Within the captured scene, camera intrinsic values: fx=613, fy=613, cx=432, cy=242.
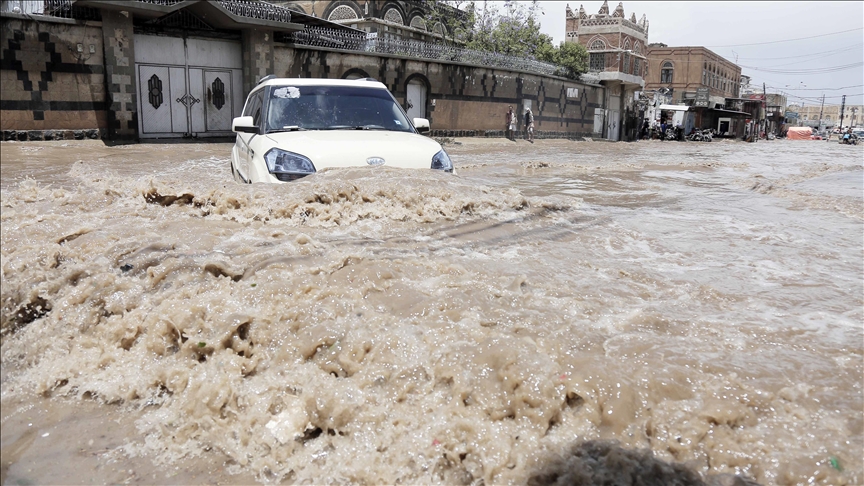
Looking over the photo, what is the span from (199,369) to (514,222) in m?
3.68

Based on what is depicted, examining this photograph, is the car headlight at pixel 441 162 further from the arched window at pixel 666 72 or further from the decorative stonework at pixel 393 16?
the arched window at pixel 666 72

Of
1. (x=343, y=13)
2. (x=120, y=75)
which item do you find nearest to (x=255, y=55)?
(x=120, y=75)

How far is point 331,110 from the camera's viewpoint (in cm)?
667

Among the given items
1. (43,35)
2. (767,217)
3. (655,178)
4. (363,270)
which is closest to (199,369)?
(363,270)

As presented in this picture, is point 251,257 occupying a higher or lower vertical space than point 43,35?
lower

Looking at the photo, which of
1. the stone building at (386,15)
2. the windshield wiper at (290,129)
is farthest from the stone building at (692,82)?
the windshield wiper at (290,129)

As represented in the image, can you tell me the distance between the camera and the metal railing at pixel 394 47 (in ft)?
65.0

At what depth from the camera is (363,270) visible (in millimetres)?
3838

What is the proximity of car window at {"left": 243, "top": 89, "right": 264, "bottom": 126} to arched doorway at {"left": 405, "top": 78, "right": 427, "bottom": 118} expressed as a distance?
15.8 metres

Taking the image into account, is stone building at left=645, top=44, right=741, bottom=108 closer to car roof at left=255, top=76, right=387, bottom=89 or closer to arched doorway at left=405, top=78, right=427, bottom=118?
arched doorway at left=405, top=78, right=427, bottom=118

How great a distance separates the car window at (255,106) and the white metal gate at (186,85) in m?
10.5

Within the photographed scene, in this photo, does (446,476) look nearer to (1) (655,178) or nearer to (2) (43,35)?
(1) (655,178)

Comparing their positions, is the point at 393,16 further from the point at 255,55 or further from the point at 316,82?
the point at 316,82

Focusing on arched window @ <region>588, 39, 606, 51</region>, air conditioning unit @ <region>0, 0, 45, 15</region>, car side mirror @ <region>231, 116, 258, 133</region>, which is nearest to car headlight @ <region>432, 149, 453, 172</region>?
car side mirror @ <region>231, 116, 258, 133</region>
